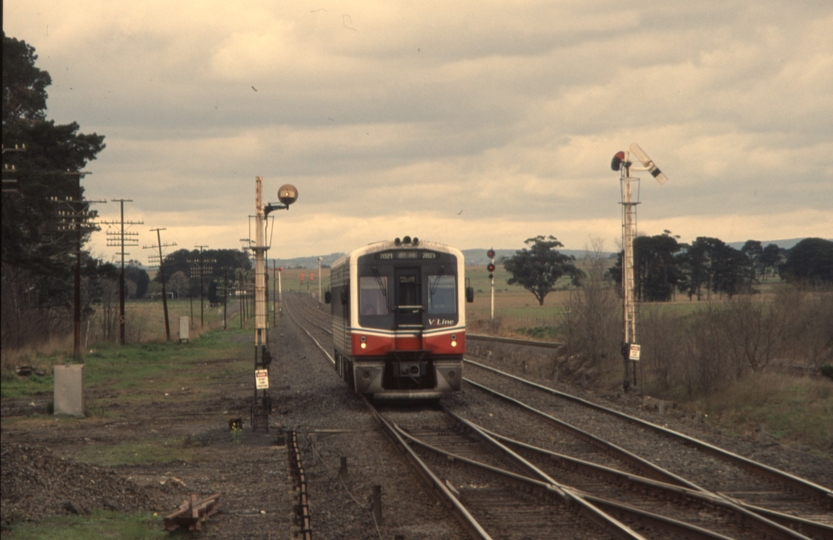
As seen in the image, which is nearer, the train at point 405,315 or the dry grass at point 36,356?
the train at point 405,315

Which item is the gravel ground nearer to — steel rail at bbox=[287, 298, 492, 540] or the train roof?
steel rail at bbox=[287, 298, 492, 540]

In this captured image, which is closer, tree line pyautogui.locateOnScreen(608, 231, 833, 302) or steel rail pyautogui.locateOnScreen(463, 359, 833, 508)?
steel rail pyautogui.locateOnScreen(463, 359, 833, 508)

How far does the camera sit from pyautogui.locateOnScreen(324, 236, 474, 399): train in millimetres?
18625

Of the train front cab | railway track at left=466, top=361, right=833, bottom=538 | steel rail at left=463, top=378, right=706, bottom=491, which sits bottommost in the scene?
railway track at left=466, top=361, right=833, bottom=538

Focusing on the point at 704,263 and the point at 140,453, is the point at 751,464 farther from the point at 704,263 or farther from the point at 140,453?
the point at 704,263

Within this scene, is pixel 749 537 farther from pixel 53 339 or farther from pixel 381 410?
pixel 53 339

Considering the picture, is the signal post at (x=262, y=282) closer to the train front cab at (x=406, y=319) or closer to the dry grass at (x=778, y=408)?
the train front cab at (x=406, y=319)

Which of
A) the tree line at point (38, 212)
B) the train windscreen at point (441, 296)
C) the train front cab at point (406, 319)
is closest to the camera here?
the train front cab at point (406, 319)

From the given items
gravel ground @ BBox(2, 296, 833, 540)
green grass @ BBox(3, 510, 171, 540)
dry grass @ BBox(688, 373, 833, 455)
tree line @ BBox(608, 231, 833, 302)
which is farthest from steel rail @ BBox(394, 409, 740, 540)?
tree line @ BBox(608, 231, 833, 302)

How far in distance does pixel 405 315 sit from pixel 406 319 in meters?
0.09

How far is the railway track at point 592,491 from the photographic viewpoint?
8.88m

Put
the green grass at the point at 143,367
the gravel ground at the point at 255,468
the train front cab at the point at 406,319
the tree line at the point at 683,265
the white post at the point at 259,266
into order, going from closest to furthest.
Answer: the gravel ground at the point at 255,468
the white post at the point at 259,266
the train front cab at the point at 406,319
the green grass at the point at 143,367
the tree line at the point at 683,265

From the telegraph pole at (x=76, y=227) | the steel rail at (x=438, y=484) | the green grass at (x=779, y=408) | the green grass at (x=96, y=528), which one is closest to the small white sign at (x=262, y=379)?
the steel rail at (x=438, y=484)

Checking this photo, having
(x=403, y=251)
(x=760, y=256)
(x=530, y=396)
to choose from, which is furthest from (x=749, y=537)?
(x=760, y=256)
